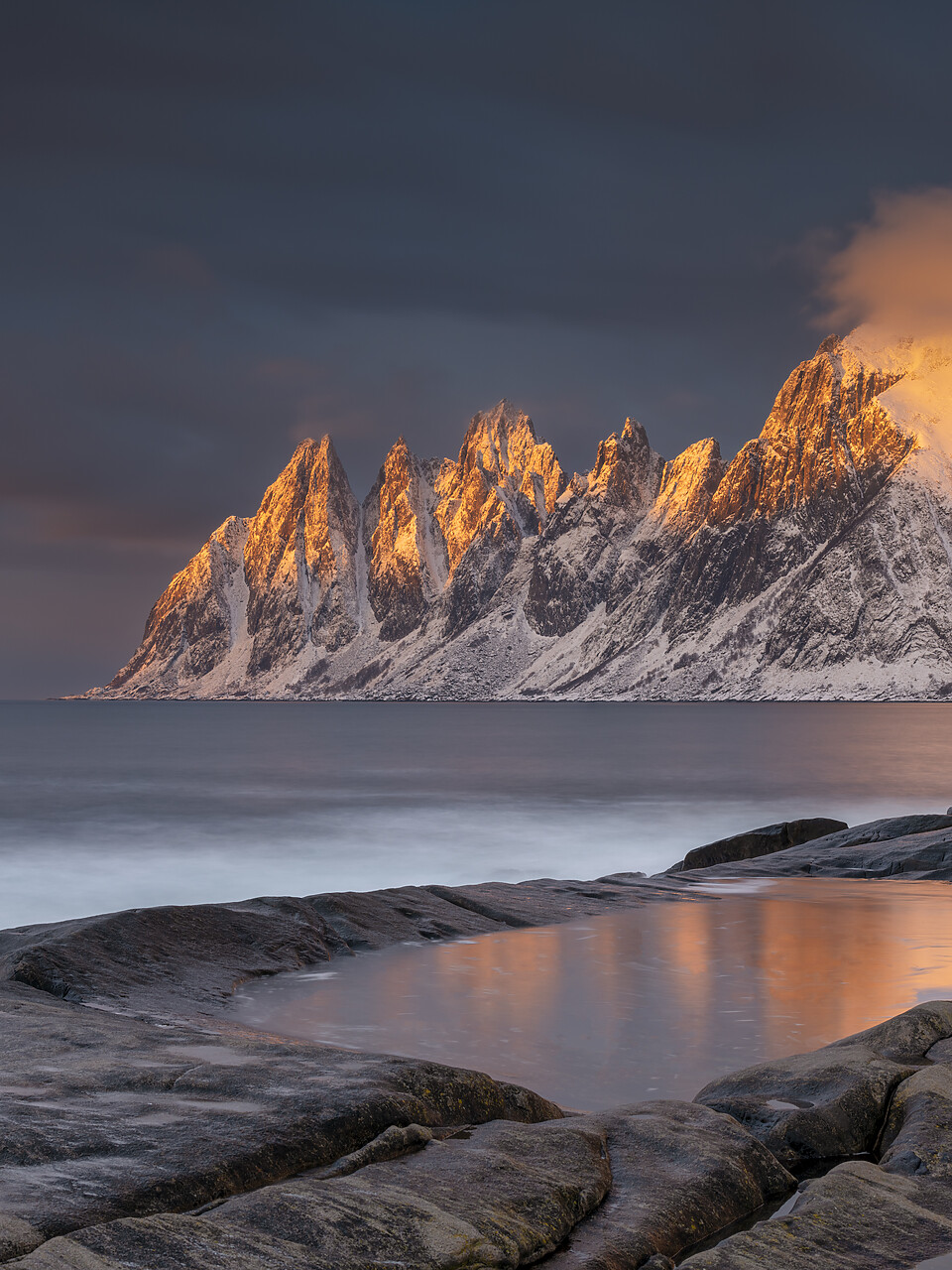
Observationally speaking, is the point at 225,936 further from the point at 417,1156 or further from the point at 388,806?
the point at 388,806

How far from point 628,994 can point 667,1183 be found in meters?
6.31

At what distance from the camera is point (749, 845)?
2400 centimetres

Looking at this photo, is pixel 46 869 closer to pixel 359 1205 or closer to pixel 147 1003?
pixel 147 1003

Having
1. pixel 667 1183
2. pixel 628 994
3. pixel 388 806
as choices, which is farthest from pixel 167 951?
pixel 388 806

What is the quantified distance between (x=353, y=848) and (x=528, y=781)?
25.0 metres

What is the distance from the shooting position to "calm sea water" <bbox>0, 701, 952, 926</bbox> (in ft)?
88.4

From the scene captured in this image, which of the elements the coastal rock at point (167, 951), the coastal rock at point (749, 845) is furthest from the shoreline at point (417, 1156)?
the coastal rock at point (749, 845)

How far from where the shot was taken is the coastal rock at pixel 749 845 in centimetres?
2377

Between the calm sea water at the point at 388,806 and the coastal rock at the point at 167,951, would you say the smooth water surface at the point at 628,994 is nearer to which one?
the coastal rock at the point at 167,951

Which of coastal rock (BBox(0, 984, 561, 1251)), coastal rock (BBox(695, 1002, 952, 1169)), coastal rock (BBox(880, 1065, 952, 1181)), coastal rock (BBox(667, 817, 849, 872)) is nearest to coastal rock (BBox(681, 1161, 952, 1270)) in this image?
coastal rock (BBox(880, 1065, 952, 1181))

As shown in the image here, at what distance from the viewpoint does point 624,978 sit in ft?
40.0

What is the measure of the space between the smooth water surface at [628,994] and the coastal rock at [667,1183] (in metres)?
2.05

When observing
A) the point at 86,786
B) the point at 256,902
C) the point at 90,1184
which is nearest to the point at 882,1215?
the point at 90,1184

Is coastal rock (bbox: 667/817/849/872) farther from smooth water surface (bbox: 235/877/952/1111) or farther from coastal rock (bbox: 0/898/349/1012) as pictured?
coastal rock (bbox: 0/898/349/1012)
